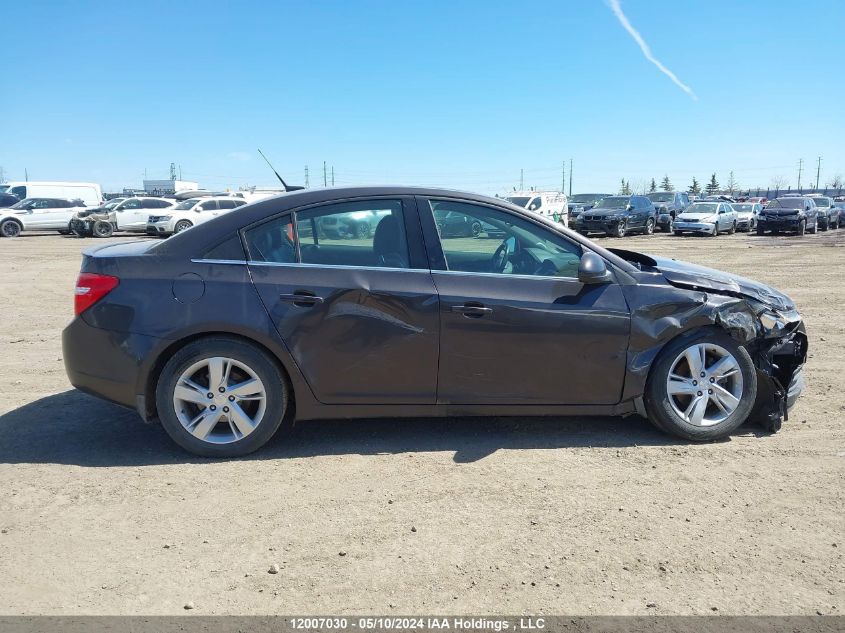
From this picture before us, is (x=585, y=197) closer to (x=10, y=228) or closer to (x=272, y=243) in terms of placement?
(x=10, y=228)

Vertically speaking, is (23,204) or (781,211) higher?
(781,211)

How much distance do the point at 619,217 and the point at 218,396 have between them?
2770 cm

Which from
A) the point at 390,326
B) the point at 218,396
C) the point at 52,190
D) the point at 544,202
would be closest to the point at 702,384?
the point at 390,326

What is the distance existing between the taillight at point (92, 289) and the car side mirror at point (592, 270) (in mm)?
2881

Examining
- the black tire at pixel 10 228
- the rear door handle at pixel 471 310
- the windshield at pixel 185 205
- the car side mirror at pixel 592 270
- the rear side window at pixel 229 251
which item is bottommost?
the black tire at pixel 10 228

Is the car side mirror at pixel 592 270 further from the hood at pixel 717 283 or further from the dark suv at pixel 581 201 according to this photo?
the dark suv at pixel 581 201

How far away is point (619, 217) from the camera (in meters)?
29.9

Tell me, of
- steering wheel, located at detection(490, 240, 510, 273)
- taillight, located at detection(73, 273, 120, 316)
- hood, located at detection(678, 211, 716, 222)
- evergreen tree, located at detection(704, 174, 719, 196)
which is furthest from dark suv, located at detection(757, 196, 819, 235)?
evergreen tree, located at detection(704, 174, 719, 196)

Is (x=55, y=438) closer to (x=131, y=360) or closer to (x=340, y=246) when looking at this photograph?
(x=131, y=360)

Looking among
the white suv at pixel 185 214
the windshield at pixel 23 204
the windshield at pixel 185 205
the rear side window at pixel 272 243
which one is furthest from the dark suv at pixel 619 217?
the rear side window at pixel 272 243

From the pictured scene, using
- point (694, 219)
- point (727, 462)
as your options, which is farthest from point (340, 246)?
point (694, 219)

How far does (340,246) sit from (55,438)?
2.31 metres

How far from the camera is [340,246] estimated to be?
4.48 meters

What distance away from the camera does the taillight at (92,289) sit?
171 inches
